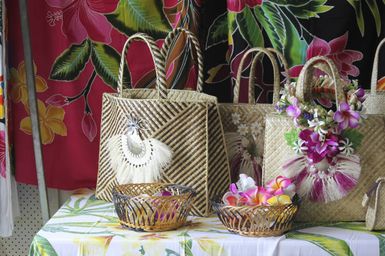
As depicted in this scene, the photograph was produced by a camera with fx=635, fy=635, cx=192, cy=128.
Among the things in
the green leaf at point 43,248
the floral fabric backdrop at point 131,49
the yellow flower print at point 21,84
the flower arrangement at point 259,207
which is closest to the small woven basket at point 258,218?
the flower arrangement at point 259,207

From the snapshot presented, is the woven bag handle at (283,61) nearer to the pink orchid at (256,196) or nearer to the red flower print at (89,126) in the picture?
the pink orchid at (256,196)

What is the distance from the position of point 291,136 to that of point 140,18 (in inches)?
24.5

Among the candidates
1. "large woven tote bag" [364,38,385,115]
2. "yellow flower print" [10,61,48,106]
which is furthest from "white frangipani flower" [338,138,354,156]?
"yellow flower print" [10,61,48,106]

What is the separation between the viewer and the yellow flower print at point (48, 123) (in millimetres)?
1833

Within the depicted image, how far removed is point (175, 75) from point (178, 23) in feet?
0.47

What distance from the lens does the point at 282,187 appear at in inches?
53.2

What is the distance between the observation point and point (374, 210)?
135cm

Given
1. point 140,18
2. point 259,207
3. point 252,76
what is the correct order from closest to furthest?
point 259,207 → point 252,76 → point 140,18

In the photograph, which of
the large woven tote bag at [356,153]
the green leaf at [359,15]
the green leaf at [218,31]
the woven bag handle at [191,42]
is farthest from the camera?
the green leaf at [218,31]

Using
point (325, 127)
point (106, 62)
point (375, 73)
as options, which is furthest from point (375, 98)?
point (106, 62)

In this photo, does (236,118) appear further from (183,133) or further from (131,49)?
(131,49)

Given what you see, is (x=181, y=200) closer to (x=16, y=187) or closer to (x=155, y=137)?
(x=155, y=137)

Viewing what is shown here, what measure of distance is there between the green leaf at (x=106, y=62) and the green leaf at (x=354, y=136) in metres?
0.70

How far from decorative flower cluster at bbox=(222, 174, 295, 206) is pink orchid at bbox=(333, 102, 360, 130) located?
0.17 meters
